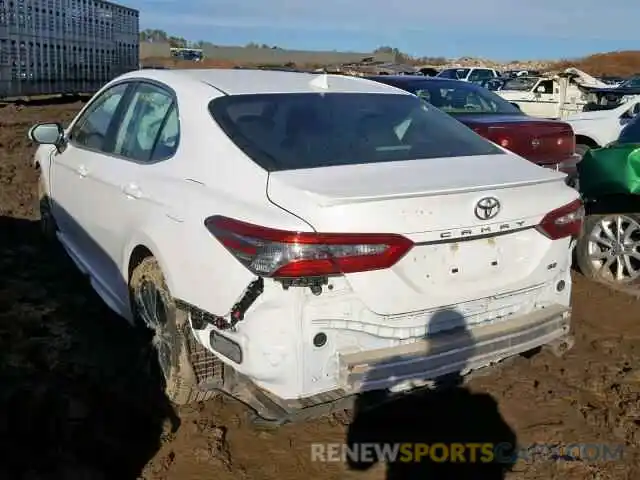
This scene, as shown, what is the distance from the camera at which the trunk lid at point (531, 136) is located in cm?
737

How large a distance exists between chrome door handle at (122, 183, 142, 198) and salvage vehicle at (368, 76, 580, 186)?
4327 millimetres

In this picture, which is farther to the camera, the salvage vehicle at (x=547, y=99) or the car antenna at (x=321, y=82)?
the salvage vehicle at (x=547, y=99)

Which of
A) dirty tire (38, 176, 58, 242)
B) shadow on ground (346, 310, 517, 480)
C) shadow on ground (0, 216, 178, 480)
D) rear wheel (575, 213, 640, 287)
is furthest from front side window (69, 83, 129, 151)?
rear wheel (575, 213, 640, 287)

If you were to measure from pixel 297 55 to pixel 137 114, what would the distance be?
48.3 m

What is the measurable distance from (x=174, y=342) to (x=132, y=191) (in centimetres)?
89

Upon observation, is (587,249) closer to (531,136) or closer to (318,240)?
(531,136)

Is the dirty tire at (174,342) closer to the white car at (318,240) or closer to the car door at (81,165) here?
the white car at (318,240)

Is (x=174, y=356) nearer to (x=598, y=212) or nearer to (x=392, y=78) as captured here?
(x=598, y=212)

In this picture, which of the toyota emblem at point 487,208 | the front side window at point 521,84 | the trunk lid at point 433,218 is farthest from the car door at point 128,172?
the front side window at point 521,84

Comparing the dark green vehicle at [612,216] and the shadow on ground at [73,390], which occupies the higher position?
the dark green vehicle at [612,216]

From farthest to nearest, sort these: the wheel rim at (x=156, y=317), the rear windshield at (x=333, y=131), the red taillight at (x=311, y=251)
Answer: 1. the wheel rim at (x=156, y=317)
2. the rear windshield at (x=333, y=131)
3. the red taillight at (x=311, y=251)

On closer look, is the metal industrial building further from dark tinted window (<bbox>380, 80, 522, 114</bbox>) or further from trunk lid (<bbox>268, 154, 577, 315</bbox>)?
trunk lid (<bbox>268, 154, 577, 315</bbox>)

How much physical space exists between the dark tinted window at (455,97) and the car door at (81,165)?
4.49 metres

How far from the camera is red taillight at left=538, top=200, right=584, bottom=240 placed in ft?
11.1
